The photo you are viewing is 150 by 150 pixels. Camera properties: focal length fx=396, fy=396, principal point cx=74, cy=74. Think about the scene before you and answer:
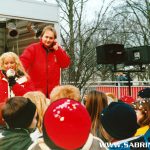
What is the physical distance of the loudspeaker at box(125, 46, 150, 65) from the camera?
8.66m

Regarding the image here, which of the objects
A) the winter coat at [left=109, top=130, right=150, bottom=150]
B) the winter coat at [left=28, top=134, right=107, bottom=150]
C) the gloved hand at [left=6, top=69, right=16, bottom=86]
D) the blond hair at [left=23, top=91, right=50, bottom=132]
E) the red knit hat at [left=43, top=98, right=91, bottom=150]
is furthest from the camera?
the gloved hand at [left=6, top=69, right=16, bottom=86]

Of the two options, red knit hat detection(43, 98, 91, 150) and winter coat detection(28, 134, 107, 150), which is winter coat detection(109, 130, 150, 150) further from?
red knit hat detection(43, 98, 91, 150)

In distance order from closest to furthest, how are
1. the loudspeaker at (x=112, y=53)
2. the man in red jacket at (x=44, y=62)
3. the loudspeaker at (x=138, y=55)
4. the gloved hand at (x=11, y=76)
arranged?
the gloved hand at (x=11, y=76) → the man in red jacket at (x=44, y=62) → the loudspeaker at (x=112, y=53) → the loudspeaker at (x=138, y=55)

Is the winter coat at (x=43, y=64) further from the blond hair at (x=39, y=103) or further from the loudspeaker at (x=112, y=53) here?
the loudspeaker at (x=112, y=53)

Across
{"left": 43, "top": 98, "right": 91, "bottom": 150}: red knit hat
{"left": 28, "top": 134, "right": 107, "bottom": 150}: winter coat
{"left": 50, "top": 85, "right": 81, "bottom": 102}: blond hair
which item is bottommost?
{"left": 28, "top": 134, "right": 107, "bottom": 150}: winter coat

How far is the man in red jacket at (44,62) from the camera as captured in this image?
5.17 meters

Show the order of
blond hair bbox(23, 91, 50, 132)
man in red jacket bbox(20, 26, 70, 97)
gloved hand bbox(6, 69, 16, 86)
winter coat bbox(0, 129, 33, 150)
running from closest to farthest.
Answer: winter coat bbox(0, 129, 33, 150) < blond hair bbox(23, 91, 50, 132) < gloved hand bbox(6, 69, 16, 86) < man in red jacket bbox(20, 26, 70, 97)

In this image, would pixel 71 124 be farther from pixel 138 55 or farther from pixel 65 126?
pixel 138 55

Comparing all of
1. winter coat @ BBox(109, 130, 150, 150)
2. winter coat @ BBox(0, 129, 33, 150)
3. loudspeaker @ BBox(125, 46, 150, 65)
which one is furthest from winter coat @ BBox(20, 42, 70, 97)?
loudspeaker @ BBox(125, 46, 150, 65)

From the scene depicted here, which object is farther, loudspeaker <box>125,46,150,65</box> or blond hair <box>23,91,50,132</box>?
loudspeaker <box>125,46,150,65</box>

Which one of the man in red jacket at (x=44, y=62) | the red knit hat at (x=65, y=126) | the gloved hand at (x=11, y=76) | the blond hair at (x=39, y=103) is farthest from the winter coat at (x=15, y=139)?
the man in red jacket at (x=44, y=62)

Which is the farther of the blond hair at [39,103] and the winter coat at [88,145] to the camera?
the blond hair at [39,103]

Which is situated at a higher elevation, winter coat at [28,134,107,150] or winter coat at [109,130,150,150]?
winter coat at [28,134,107,150]

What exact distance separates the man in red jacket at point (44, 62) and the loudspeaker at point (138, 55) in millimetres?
3666
